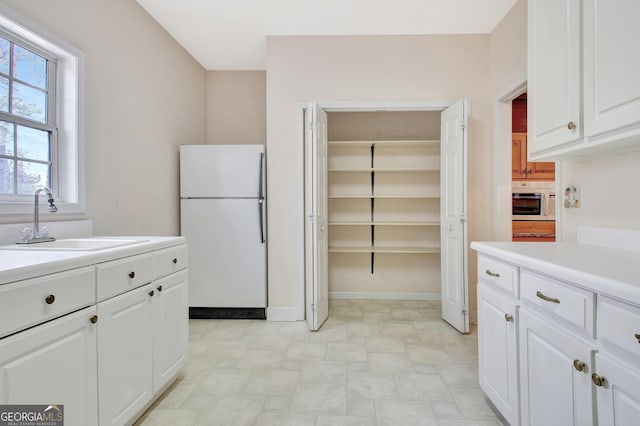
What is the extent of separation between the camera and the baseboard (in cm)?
308

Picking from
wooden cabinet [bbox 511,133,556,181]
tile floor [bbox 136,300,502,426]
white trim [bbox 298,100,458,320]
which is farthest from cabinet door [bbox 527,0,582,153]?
wooden cabinet [bbox 511,133,556,181]

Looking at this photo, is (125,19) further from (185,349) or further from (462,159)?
(462,159)

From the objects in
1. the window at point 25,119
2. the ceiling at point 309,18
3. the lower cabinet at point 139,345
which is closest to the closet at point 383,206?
the ceiling at point 309,18

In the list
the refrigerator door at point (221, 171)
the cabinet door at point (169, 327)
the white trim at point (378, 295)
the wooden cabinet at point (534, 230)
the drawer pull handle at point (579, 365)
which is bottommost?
the white trim at point (378, 295)

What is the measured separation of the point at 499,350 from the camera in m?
1.49

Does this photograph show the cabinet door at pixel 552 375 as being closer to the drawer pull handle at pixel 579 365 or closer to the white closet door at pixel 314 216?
the drawer pull handle at pixel 579 365

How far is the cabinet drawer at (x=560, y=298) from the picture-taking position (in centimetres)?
97

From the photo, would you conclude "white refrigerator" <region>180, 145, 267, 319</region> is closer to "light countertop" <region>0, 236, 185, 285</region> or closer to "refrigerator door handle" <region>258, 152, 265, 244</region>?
"refrigerator door handle" <region>258, 152, 265, 244</region>

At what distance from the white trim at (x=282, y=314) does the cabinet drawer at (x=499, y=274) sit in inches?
75.6

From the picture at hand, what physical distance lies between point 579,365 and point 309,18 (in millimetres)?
3055

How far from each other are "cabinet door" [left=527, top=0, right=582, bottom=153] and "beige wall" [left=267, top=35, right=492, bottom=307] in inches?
54.6

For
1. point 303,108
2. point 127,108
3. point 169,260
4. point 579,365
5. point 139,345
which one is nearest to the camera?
point 579,365

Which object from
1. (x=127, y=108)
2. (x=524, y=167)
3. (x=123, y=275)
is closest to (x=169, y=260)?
(x=123, y=275)

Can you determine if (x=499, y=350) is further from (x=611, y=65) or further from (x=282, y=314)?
(x=282, y=314)
